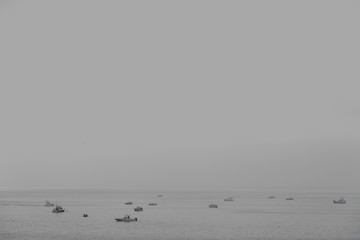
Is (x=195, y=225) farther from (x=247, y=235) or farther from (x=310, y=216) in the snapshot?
(x=310, y=216)

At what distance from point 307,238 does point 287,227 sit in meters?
22.1

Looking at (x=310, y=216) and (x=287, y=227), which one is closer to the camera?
(x=287, y=227)

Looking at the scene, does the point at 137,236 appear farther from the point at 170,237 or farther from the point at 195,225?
the point at 195,225

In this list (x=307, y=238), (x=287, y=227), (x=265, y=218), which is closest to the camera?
(x=307, y=238)

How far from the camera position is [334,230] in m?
127

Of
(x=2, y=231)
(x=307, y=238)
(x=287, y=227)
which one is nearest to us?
(x=307, y=238)

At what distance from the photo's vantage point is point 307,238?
111812 millimetres

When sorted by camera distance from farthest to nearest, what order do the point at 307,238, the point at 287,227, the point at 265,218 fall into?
the point at 265,218 < the point at 287,227 < the point at 307,238

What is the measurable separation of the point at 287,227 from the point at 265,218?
28.9 m

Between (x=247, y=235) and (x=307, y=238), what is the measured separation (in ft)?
44.5

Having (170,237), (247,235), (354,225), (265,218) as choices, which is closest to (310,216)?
(265,218)

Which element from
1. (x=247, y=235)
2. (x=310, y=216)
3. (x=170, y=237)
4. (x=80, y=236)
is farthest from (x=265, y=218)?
(x=80, y=236)

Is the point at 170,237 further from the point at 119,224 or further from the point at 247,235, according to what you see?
the point at 119,224

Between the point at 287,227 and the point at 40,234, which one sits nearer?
the point at 40,234
